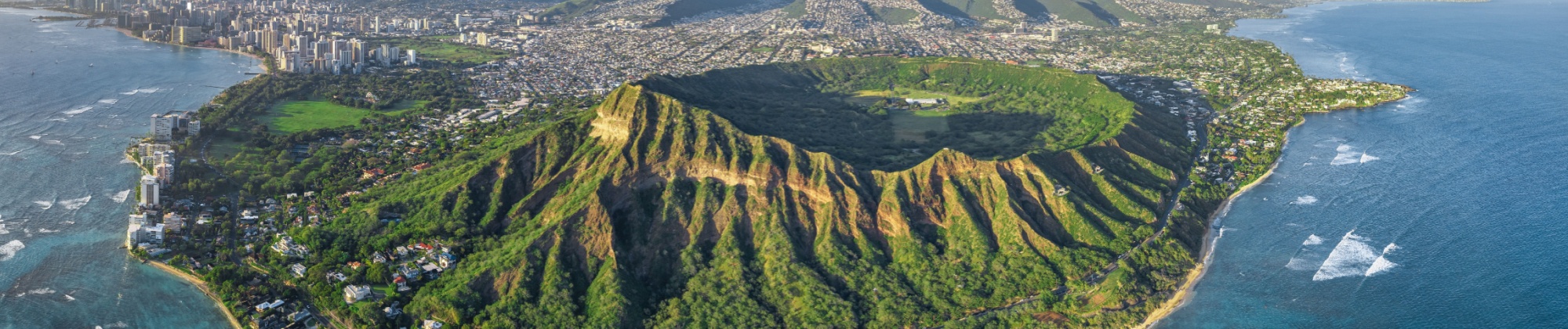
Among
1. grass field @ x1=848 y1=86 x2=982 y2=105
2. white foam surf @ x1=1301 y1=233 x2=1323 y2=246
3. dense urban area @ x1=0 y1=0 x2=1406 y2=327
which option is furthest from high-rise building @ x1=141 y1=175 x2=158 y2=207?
white foam surf @ x1=1301 y1=233 x2=1323 y2=246

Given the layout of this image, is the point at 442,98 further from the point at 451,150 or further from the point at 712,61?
the point at 712,61

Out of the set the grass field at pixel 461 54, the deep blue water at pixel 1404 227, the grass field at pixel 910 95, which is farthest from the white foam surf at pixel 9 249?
the grass field at pixel 461 54

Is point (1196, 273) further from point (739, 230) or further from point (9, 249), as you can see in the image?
point (9, 249)

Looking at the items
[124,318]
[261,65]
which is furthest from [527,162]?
[261,65]

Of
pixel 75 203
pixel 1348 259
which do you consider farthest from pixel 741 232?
pixel 75 203

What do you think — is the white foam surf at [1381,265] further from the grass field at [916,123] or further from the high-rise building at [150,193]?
the high-rise building at [150,193]

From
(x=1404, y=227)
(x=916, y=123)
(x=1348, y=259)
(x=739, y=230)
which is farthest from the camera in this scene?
(x=916, y=123)
